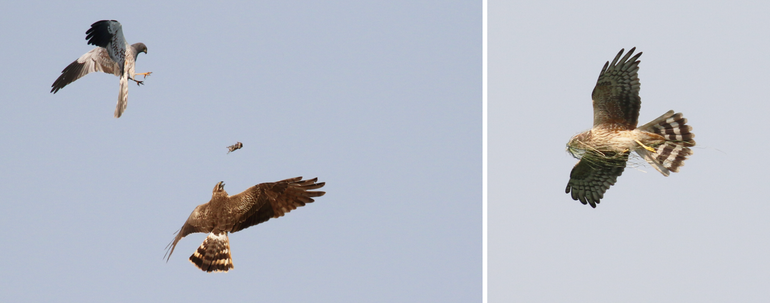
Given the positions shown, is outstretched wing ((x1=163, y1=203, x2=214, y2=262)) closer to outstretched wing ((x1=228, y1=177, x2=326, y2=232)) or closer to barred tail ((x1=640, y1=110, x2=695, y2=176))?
outstretched wing ((x1=228, y1=177, x2=326, y2=232))

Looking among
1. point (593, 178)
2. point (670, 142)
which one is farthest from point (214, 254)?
point (670, 142)

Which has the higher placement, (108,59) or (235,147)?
(108,59)

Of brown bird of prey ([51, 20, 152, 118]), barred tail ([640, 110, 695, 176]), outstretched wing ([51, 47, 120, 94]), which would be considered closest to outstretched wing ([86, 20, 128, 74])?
brown bird of prey ([51, 20, 152, 118])

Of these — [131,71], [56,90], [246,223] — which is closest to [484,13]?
[246,223]

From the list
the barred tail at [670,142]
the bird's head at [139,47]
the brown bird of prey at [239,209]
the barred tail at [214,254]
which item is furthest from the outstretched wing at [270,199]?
the barred tail at [670,142]

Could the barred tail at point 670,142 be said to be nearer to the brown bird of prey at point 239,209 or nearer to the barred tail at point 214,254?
the brown bird of prey at point 239,209

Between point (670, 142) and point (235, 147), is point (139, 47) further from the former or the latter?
point (670, 142)
